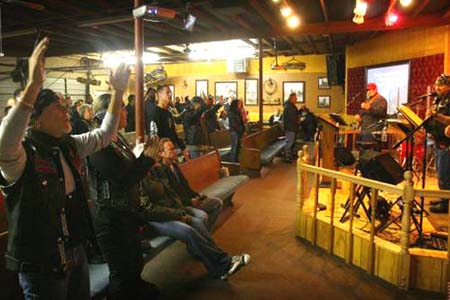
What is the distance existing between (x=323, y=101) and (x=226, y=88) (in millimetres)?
3970

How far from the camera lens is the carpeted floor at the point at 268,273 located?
139 inches

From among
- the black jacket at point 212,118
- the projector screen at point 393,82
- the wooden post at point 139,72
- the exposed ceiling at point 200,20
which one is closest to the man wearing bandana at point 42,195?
the wooden post at point 139,72

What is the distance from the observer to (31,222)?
71.3 inches

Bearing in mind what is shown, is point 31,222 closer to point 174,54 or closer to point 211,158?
point 211,158

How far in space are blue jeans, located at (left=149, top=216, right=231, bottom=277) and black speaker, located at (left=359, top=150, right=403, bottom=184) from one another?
65.0 inches

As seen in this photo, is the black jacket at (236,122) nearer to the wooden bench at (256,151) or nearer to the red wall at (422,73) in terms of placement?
the wooden bench at (256,151)

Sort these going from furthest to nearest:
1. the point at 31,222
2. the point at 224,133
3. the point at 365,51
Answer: the point at 365,51, the point at 224,133, the point at 31,222

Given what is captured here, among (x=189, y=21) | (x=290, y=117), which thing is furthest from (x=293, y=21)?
(x=290, y=117)

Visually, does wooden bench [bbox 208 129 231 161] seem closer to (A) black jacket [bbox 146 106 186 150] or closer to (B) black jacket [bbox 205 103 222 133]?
(B) black jacket [bbox 205 103 222 133]

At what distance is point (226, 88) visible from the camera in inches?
670

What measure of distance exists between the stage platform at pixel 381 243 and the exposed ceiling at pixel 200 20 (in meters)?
3.29

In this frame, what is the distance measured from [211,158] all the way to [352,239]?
2534 mm

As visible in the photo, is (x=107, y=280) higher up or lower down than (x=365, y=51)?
lower down

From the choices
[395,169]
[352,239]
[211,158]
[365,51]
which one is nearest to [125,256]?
[352,239]
